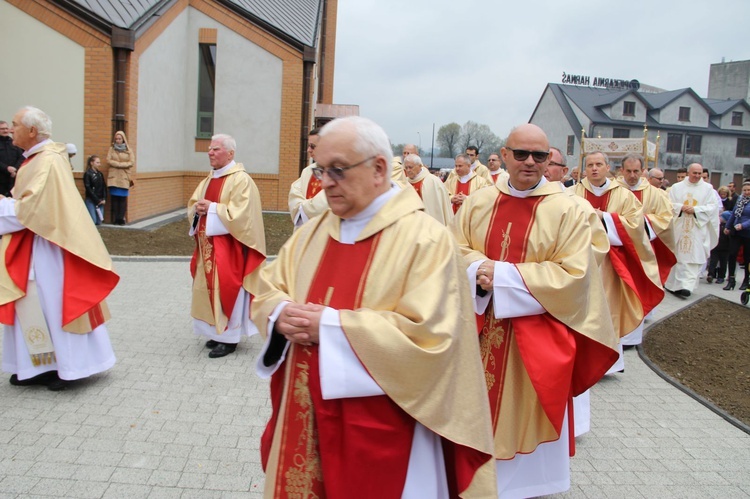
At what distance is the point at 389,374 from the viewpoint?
88.3 inches

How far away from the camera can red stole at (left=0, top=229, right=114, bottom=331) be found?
5066 mm

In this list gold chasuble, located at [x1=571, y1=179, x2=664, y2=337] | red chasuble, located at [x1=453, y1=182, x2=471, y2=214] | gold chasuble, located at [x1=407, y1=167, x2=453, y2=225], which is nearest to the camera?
gold chasuble, located at [x1=571, y1=179, x2=664, y2=337]

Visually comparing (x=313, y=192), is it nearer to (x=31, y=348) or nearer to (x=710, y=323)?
(x=31, y=348)

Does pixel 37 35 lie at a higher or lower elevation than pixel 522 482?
higher

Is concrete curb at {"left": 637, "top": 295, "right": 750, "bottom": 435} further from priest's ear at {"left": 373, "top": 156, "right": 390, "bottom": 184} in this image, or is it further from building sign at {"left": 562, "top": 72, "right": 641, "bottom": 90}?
building sign at {"left": 562, "top": 72, "right": 641, "bottom": 90}

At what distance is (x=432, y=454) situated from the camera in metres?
2.47

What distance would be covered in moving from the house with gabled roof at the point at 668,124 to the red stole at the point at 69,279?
4390 cm

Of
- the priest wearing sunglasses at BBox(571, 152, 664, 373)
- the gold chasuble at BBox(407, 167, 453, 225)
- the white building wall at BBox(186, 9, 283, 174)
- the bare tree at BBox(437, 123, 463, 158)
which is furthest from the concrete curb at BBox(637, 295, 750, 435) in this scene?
the bare tree at BBox(437, 123, 463, 158)

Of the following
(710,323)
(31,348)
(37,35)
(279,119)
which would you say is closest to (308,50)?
(279,119)

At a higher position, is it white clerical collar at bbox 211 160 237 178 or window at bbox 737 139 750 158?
window at bbox 737 139 750 158

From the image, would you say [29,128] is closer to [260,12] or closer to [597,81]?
[260,12]

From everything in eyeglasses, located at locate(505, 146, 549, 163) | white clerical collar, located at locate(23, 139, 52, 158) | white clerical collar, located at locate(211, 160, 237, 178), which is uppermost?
eyeglasses, located at locate(505, 146, 549, 163)

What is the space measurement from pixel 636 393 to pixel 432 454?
441 cm

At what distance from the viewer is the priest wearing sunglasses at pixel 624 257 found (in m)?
6.04
